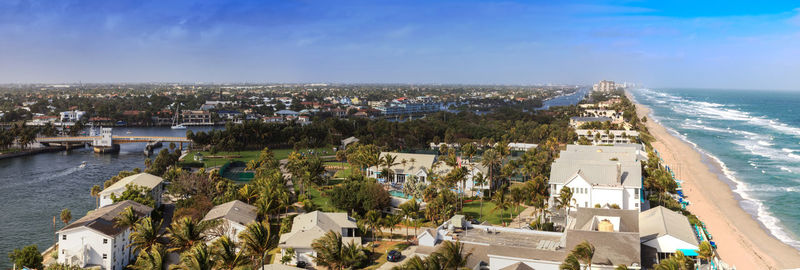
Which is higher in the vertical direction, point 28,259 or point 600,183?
point 600,183

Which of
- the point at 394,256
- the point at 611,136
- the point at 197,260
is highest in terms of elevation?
the point at 611,136

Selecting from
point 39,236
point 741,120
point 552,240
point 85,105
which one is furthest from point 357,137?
point 741,120

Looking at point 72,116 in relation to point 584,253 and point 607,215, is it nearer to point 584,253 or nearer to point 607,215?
point 607,215

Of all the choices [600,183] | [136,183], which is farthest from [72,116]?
[600,183]

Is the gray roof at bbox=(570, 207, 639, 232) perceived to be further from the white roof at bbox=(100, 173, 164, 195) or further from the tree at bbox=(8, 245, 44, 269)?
the white roof at bbox=(100, 173, 164, 195)

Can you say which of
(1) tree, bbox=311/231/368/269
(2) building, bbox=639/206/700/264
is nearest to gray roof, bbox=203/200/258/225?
(1) tree, bbox=311/231/368/269

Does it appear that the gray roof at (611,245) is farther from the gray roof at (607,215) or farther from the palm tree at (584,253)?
the gray roof at (607,215)
